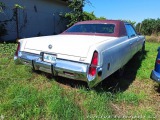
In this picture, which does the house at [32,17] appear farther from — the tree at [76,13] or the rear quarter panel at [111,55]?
the rear quarter panel at [111,55]

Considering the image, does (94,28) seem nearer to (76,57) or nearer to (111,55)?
(111,55)

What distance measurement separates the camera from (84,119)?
10.2ft

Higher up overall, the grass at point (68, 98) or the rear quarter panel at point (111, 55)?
the rear quarter panel at point (111, 55)

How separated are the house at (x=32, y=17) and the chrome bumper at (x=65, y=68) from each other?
22.0 feet

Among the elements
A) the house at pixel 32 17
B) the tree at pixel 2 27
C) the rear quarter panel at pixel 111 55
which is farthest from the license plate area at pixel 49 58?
the house at pixel 32 17

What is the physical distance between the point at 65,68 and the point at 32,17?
9.47 m

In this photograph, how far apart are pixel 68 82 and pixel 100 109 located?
1217mm

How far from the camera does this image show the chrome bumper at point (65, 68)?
345 centimetres

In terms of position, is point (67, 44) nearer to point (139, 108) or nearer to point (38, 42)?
point (38, 42)

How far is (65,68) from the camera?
3.62 metres

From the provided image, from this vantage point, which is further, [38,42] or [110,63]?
[38,42]

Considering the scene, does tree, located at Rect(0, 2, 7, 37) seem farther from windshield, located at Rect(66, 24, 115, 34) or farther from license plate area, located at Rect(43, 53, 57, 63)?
license plate area, located at Rect(43, 53, 57, 63)

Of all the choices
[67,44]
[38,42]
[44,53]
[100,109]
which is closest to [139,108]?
[100,109]

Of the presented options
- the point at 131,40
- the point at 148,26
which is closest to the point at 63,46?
the point at 131,40
